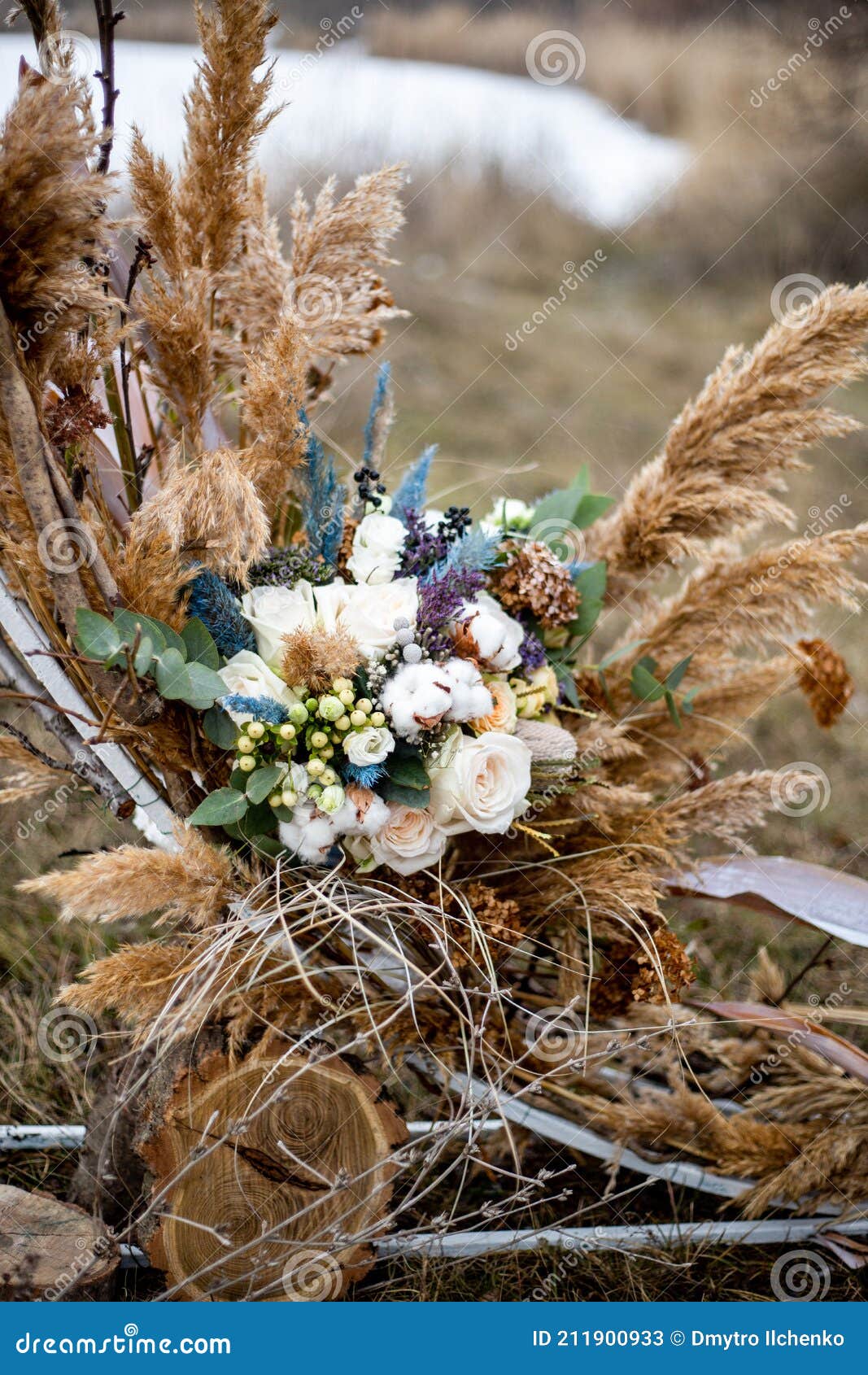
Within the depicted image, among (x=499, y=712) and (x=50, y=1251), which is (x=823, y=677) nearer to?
(x=499, y=712)

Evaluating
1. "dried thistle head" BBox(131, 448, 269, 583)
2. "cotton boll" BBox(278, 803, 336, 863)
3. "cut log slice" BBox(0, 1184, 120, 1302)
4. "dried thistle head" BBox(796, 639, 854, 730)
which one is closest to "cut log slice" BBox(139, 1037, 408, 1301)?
"cut log slice" BBox(0, 1184, 120, 1302)

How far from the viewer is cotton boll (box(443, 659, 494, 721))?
1052 mm

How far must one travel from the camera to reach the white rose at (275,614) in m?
1.05

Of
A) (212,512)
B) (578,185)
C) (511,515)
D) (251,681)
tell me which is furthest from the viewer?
(578,185)

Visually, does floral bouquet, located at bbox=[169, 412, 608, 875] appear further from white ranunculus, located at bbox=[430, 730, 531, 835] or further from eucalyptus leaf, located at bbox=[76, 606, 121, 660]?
eucalyptus leaf, located at bbox=[76, 606, 121, 660]

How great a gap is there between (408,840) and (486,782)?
0.36 feet

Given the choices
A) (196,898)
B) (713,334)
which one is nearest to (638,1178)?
(196,898)

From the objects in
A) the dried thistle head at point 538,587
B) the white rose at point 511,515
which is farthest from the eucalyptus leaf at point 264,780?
the white rose at point 511,515

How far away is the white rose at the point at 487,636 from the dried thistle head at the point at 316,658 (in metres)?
0.14

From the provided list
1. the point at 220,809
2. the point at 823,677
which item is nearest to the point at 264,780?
the point at 220,809

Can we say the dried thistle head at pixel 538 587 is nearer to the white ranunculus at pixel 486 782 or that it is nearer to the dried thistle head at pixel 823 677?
the white ranunculus at pixel 486 782

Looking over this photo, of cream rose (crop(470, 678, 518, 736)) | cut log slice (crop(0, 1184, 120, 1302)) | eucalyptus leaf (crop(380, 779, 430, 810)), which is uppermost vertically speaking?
cream rose (crop(470, 678, 518, 736))

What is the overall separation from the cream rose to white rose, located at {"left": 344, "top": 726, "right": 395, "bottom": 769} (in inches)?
4.9

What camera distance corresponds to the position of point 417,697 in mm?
1017
